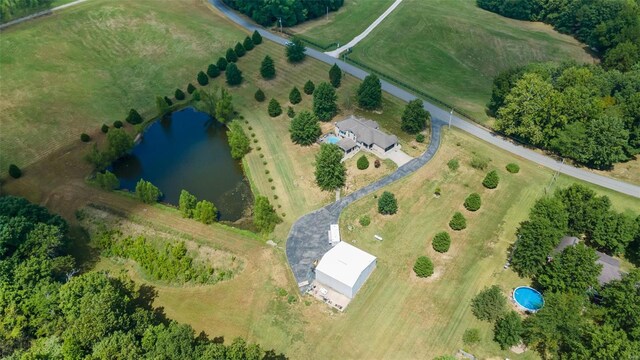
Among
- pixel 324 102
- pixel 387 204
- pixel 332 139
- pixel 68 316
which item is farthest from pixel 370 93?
pixel 68 316

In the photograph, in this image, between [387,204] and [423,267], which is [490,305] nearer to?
[423,267]

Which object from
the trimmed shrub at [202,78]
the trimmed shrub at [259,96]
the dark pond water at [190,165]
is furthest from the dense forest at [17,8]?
the trimmed shrub at [259,96]

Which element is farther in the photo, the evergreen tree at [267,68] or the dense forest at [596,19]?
the evergreen tree at [267,68]

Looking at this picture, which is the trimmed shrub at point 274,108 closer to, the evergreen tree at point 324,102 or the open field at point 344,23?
the evergreen tree at point 324,102

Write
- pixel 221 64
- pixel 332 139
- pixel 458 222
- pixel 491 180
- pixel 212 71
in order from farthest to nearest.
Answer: pixel 221 64 → pixel 212 71 → pixel 332 139 → pixel 491 180 → pixel 458 222

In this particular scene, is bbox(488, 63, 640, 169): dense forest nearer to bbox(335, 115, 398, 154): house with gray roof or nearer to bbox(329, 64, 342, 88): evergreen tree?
bbox(335, 115, 398, 154): house with gray roof

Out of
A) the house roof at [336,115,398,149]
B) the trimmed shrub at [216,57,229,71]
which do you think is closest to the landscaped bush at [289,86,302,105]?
the house roof at [336,115,398,149]
